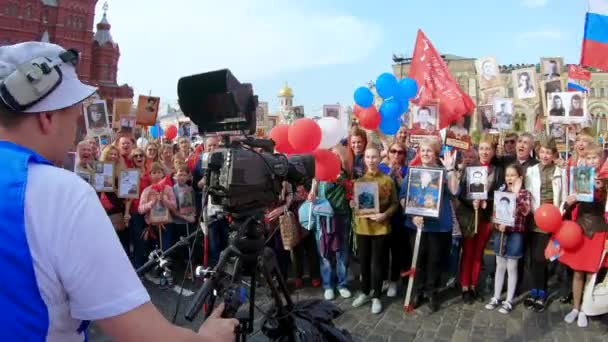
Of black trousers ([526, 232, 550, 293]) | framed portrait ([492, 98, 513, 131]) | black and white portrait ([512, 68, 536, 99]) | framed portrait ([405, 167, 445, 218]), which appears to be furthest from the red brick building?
black trousers ([526, 232, 550, 293])

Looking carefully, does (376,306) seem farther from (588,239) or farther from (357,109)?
(357,109)

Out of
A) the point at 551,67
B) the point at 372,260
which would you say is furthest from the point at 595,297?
the point at 551,67

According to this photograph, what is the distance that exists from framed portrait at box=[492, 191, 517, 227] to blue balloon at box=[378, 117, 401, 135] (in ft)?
7.74

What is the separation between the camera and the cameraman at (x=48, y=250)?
1.03 meters

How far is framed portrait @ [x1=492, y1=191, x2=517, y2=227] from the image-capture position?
15.4 ft

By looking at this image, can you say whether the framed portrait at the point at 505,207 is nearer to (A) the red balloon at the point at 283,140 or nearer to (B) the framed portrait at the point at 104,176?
(A) the red balloon at the point at 283,140

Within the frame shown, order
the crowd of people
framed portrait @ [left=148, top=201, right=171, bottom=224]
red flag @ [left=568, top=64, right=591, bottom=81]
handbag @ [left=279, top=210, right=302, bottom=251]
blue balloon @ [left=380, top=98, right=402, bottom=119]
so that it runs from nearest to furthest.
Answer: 1. the crowd of people
2. handbag @ [left=279, top=210, right=302, bottom=251]
3. framed portrait @ [left=148, top=201, right=171, bottom=224]
4. blue balloon @ [left=380, top=98, right=402, bottom=119]
5. red flag @ [left=568, top=64, right=591, bottom=81]

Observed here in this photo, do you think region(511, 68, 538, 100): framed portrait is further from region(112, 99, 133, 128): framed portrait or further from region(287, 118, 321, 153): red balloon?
region(112, 99, 133, 128): framed portrait

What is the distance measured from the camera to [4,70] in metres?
1.17

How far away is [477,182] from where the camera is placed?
497cm

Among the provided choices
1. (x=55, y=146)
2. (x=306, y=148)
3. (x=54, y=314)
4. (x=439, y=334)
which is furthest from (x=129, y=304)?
Answer: (x=439, y=334)

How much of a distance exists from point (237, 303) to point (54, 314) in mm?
979

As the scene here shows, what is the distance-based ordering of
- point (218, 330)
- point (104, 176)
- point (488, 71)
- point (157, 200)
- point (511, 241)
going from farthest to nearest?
point (488, 71)
point (157, 200)
point (104, 176)
point (511, 241)
point (218, 330)

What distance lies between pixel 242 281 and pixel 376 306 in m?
2.88
